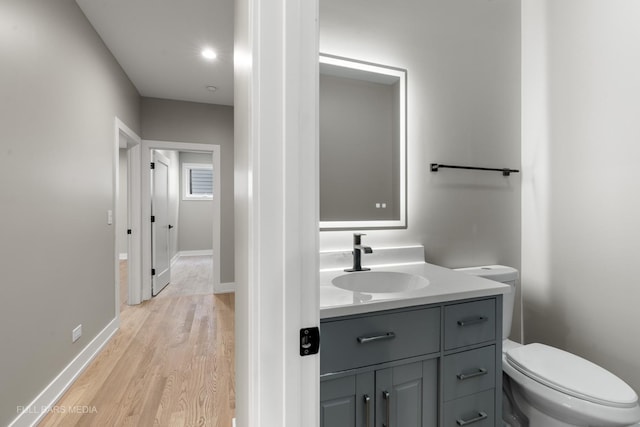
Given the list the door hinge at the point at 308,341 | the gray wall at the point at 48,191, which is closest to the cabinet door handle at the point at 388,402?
the door hinge at the point at 308,341

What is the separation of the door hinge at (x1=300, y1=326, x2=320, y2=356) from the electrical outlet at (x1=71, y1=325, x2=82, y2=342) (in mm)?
2305

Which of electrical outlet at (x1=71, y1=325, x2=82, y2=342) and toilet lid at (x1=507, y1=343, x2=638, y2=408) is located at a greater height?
toilet lid at (x1=507, y1=343, x2=638, y2=408)

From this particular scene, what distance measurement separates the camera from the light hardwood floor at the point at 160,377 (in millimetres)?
1654

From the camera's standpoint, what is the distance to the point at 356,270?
4.75 ft

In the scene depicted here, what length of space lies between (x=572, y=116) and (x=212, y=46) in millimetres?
2717

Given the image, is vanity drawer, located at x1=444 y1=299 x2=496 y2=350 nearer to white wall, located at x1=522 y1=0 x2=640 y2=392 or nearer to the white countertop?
the white countertop

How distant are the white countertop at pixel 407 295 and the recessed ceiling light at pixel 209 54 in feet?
7.85

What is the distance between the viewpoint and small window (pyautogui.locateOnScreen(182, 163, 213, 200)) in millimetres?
6736

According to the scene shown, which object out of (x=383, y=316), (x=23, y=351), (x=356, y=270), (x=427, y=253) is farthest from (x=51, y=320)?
(x=427, y=253)

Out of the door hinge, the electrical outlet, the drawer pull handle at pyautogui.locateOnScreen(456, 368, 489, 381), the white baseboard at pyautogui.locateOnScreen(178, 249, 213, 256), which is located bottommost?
the white baseboard at pyautogui.locateOnScreen(178, 249, 213, 256)

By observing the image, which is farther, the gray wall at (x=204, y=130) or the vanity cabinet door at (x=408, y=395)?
the gray wall at (x=204, y=130)

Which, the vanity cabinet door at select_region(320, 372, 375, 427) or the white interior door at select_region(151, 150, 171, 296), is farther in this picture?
the white interior door at select_region(151, 150, 171, 296)

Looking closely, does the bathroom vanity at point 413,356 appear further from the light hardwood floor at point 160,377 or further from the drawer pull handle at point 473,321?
the light hardwood floor at point 160,377

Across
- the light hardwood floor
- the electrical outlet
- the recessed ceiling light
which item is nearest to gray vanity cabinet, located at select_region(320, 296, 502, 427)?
the light hardwood floor
